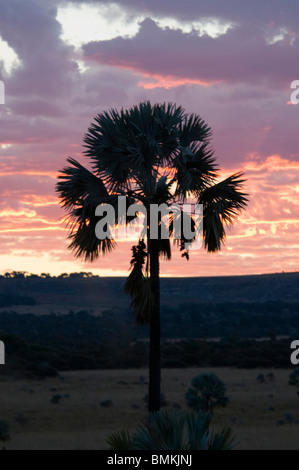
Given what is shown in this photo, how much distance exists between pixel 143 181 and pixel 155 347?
433 cm

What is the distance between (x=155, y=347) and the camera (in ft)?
59.5

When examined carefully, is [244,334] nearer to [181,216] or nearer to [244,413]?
[244,413]

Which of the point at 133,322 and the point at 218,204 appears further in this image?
the point at 133,322

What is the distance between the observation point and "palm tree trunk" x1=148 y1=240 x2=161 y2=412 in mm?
17875

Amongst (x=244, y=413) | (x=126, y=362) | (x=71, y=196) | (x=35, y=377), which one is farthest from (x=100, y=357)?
(x=71, y=196)

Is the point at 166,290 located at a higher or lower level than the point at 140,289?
higher

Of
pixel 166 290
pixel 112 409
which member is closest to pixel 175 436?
pixel 112 409

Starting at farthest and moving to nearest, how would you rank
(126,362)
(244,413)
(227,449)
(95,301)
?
1. (95,301)
2. (126,362)
3. (244,413)
4. (227,449)

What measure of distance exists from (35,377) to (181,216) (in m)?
30.5

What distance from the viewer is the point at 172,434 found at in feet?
33.4

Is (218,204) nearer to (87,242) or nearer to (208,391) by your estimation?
(87,242)

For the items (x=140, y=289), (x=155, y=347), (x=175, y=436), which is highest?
(x=140, y=289)

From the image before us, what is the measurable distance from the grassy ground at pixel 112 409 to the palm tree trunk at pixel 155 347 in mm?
4628

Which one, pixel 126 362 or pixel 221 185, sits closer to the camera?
pixel 221 185
